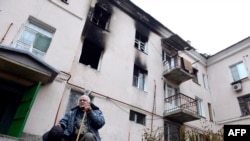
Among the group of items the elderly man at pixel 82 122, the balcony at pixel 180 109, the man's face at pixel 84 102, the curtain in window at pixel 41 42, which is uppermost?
the curtain in window at pixel 41 42

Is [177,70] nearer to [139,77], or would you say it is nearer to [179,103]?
[179,103]

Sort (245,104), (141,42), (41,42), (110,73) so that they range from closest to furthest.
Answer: (41,42) < (110,73) < (141,42) < (245,104)

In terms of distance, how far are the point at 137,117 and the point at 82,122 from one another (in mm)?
6586

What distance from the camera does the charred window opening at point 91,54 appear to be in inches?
364

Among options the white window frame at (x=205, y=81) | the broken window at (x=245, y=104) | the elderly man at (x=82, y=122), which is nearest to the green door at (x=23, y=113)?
the elderly man at (x=82, y=122)

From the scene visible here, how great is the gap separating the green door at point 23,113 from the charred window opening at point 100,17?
18.8 ft

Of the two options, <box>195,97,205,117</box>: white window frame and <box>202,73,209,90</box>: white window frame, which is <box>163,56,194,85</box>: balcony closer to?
<box>195,97,205,117</box>: white window frame

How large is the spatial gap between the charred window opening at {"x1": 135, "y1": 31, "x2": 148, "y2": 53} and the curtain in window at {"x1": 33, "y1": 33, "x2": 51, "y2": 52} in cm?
591

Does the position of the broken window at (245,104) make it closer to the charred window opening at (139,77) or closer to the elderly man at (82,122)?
the charred window opening at (139,77)

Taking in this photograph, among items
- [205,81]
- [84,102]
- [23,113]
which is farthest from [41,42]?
[205,81]

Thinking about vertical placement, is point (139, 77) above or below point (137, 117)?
above

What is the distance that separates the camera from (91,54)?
31.2 feet

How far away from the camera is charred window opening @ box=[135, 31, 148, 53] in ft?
39.8

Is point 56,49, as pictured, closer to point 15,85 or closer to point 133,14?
point 15,85
